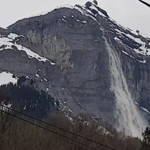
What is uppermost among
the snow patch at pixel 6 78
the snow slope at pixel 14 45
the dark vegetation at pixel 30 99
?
the snow slope at pixel 14 45

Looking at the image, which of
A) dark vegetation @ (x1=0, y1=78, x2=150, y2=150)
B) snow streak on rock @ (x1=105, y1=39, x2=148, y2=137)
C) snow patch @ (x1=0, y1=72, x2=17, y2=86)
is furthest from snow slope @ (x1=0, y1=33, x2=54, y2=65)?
dark vegetation @ (x1=0, y1=78, x2=150, y2=150)

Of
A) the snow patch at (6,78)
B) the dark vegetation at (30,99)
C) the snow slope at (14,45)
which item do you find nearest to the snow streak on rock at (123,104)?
the snow slope at (14,45)

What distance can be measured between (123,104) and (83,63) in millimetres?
14465

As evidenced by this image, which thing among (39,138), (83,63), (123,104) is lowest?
(39,138)

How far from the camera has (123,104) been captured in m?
113

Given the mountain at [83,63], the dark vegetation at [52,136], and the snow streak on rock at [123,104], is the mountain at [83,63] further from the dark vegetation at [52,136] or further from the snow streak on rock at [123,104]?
the dark vegetation at [52,136]

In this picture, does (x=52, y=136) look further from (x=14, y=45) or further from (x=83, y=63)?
(x=14, y=45)

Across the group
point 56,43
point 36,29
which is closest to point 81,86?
point 56,43

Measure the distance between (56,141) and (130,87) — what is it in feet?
254

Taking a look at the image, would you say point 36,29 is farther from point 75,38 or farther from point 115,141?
point 115,141

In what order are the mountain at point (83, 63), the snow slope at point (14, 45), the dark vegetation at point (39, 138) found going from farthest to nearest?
the snow slope at point (14, 45)
the mountain at point (83, 63)
the dark vegetation at point (39, 138)

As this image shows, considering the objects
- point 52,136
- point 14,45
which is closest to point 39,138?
point 52,136

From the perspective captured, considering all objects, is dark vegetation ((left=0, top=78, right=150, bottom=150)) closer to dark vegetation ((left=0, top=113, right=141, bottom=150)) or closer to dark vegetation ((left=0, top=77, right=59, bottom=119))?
dark vegetation ((left=0, top=113, right=141, bottom=150))

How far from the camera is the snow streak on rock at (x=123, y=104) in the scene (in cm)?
11106
